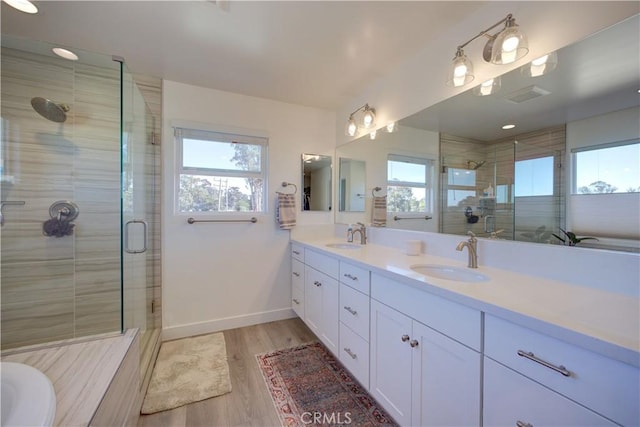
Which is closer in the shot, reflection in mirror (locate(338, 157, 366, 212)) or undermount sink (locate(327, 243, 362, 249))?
undermount sink (locate(327, 243, 362, 249))

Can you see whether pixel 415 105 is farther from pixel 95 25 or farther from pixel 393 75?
pixel 95 25

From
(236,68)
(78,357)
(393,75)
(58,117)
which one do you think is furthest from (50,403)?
(393,75)

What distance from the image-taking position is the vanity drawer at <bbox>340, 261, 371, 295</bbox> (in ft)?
4.78

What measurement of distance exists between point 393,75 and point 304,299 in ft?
6.83

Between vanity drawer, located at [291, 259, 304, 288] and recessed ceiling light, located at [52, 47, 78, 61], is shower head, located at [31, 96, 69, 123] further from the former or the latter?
vanity drawer, located at [291, 259, 304, 288]

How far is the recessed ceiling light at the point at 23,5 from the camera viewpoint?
1322mm

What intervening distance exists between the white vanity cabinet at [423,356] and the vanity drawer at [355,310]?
0.21ft

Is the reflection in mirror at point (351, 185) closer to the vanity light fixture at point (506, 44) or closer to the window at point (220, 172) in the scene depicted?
the window at point (220, 172)

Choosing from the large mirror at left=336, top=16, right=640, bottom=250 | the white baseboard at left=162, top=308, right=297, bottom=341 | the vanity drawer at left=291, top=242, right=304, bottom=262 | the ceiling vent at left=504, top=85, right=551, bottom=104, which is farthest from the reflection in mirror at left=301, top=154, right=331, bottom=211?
the ceiling vent at left=504, top=85, right=551, bottom=104

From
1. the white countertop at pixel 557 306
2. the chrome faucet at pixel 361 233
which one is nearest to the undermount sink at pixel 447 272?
the white countertop at pixel 557 306

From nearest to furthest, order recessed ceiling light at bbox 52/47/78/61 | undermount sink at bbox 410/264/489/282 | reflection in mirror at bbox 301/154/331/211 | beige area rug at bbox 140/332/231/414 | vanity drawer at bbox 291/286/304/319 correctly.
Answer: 1. undermount sink at bbox 410/264/489/282
2. beige area rug at bbox 140/332/231/414
3. recessed ceiling light at bbox 52/47/78/61
4. vanity drawer at bbox 291/286/304/319
5. reflection in mirror at bbox 301/154/331/211

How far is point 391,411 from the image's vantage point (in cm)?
124

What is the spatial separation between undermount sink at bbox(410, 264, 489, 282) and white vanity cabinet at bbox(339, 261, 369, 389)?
0.33m

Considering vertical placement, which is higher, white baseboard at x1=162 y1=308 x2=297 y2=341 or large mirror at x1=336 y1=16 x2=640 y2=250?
large mirror at x1=336 y1=16 x2=640 y2=250
